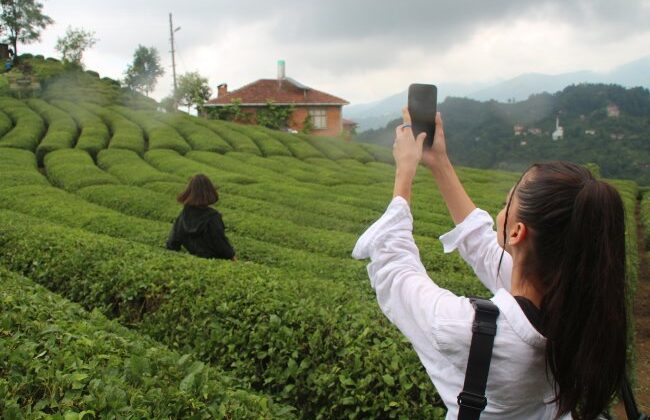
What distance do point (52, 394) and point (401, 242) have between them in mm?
1631

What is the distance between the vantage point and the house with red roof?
39.5 m

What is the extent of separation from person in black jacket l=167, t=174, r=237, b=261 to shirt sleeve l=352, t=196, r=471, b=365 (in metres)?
4.56

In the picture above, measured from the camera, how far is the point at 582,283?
1395 millimetres

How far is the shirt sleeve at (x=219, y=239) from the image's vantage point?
248 inches

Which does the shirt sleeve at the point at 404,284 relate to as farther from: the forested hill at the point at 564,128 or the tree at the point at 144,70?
the tree at the point at 144,70

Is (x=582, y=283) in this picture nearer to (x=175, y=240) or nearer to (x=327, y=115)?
(x=175, y=240)

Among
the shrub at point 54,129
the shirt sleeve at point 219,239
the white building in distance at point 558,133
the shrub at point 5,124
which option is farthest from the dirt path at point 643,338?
the white building in distance at point 558,133

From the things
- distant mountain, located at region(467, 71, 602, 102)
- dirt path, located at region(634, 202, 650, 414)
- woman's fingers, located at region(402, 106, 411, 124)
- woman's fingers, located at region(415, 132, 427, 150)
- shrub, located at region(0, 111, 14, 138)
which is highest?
distant mountain, located at region(467, 71, 602, 102)

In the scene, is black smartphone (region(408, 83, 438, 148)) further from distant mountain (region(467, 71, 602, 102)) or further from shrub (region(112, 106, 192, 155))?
distant mountain (region(467, 71, 602, 102))

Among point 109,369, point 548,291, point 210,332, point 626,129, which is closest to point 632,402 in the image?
point 548,291

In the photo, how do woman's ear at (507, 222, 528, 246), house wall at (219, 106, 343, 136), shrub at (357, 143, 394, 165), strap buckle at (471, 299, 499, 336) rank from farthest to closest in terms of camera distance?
1. house wall at (219, 106, 343, 136)
2. shrub at (357, 143, 394, 165)
3. woman's ear at (507, 222, 528, 246)
4. strap buckle at (471, 299, 499, 336)

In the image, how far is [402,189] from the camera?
1.68 m

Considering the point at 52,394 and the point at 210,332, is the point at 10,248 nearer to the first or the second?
the point at 210,332

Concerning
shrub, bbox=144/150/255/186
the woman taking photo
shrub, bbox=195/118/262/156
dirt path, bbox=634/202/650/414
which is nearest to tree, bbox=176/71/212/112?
shrub, bbox=195/118/262/156
